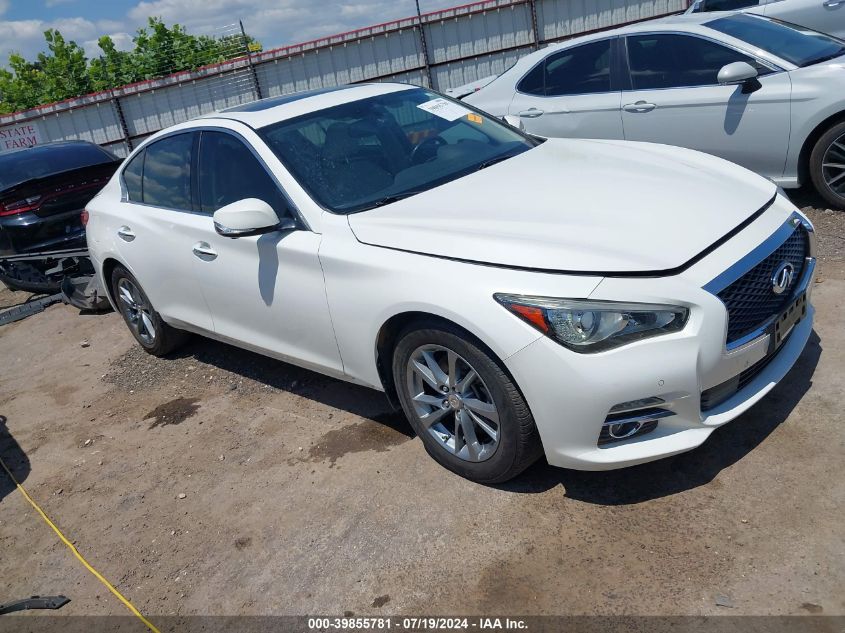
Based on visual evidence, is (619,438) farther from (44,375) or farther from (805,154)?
(44,375)

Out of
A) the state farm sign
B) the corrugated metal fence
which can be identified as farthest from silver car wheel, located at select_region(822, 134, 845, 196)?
the state farm sign

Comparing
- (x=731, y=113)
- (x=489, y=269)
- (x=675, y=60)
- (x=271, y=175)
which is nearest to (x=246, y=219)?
(x=271, y=175)

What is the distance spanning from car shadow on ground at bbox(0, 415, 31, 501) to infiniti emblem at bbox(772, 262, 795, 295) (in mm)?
4174

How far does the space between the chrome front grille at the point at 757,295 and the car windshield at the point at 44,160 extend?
6.92m

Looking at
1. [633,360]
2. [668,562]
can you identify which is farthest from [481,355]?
[668,562]

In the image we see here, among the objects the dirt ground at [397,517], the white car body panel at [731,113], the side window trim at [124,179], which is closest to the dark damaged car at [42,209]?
the side window trim at [124,179]

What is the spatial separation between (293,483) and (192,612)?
0.86 m

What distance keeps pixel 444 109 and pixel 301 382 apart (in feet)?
6.33

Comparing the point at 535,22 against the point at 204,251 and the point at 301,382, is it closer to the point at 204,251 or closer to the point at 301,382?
the point at 301,382

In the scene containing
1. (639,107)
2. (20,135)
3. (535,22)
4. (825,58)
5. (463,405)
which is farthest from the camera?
(20,135)

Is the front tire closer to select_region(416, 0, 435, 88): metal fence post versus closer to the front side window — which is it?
the front side window

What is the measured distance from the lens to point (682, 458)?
3307mm

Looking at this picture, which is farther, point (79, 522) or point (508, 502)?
point (79, 522)

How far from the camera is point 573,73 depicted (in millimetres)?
6801
